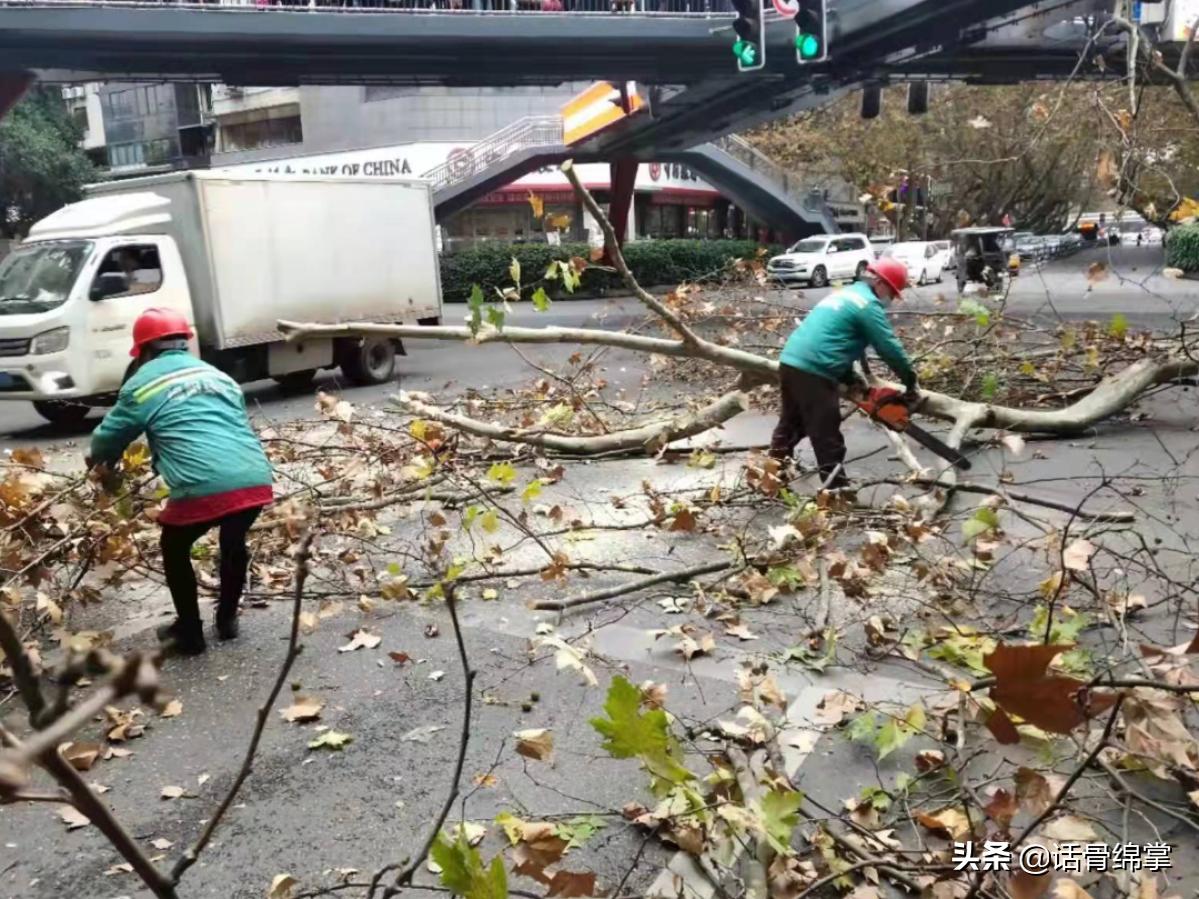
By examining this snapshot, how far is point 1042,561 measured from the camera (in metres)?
5.17

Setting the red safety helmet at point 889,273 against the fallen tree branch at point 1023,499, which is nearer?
the fallen tree branch at point 1023,499

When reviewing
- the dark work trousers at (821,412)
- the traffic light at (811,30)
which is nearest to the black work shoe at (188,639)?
the dark work trousers at (821,412)

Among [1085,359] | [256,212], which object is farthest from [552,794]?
[256,212]

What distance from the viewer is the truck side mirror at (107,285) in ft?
35.8

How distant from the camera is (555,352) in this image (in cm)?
1588

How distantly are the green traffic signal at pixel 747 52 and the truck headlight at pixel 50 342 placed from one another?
8557mm

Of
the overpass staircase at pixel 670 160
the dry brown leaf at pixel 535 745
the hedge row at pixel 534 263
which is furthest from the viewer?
the overpass staircase at pixel 670 160

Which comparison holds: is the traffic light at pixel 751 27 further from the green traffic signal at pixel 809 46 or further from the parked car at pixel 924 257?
the parked car at pixel 924 257

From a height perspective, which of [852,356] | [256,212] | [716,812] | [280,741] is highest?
[256,212]

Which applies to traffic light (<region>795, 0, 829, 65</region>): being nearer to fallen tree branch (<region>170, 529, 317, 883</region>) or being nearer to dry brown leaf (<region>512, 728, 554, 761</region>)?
dry brown leaf (<region>512, 728, 554, 761</region>)

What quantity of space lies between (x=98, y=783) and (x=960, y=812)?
113 inches

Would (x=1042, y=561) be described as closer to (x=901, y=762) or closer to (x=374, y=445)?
(x=901, y=762)

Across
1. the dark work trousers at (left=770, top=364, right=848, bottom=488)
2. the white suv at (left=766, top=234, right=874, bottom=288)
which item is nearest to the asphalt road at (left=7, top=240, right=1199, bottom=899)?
the dark work trousers at (left=770, top=364, right=848, bottom=488)

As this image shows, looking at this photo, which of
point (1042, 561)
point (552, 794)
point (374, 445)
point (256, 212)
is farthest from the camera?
point (256, 212)
